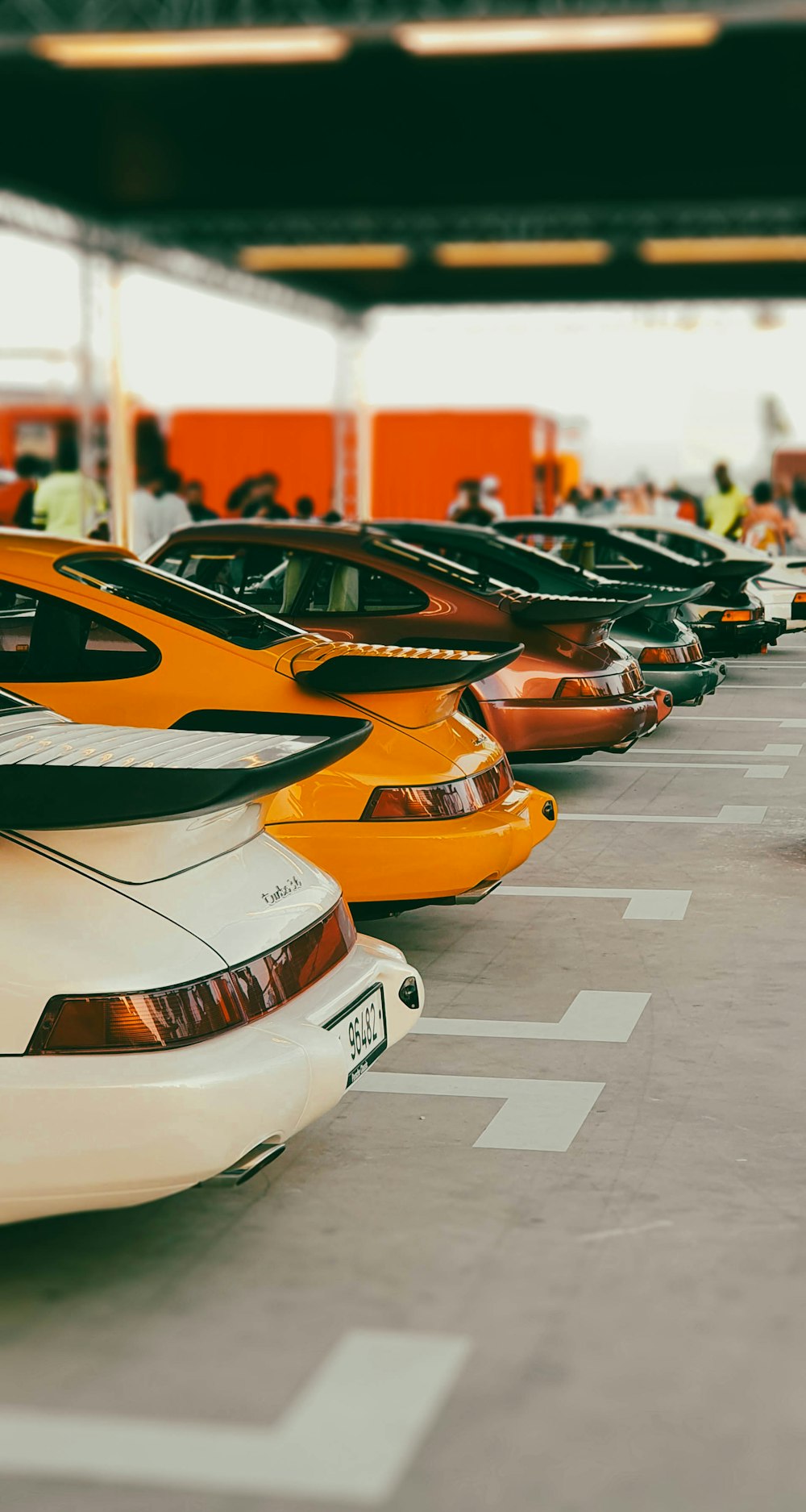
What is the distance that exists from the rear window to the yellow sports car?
0.05ft

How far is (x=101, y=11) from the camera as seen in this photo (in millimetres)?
14492

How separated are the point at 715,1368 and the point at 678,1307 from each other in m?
0.26

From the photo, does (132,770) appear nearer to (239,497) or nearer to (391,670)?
(391,670)

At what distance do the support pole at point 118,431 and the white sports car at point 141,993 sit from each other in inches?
849

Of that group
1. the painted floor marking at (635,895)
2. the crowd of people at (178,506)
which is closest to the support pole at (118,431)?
the crowd of people at (178,506)

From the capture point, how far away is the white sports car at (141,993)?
3314 millimetres

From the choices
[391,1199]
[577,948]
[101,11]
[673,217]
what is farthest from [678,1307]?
[673,217]

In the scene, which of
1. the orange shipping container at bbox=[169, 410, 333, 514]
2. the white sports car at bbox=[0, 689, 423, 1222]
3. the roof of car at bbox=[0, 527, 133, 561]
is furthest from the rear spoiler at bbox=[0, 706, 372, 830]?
the orange shipping container at bbox=[169, 410, 333, 514]

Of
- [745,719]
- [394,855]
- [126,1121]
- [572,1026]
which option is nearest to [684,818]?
[394,855]

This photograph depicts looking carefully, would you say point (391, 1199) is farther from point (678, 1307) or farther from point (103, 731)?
point (103, 731)

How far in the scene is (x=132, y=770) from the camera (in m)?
3.53

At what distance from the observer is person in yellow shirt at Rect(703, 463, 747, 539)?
21.6 metres

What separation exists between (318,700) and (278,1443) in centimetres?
359

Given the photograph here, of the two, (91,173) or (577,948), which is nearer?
(577,948)
